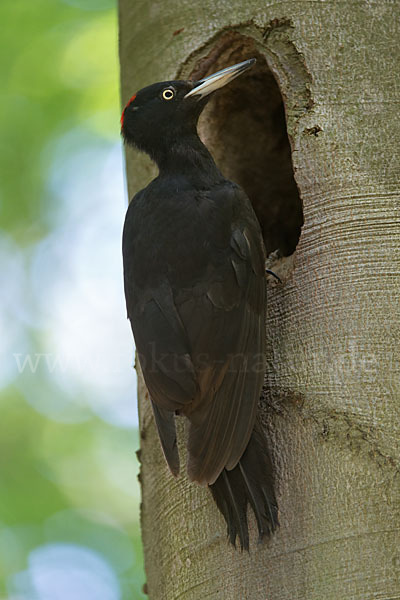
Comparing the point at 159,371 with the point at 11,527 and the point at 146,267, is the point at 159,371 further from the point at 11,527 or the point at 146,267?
the point at 11,527

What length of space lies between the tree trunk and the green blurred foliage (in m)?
2.76

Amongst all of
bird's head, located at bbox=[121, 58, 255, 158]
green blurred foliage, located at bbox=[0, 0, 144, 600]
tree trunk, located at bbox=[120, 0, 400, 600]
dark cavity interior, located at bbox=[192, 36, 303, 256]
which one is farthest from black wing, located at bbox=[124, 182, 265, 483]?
green blurred foliage, located at bbox=[0, 0, 144, 600]

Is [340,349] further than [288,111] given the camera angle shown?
No

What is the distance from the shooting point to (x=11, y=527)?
614 cm

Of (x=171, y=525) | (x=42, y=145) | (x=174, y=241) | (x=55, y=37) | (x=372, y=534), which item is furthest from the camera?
(x=42, y=145)

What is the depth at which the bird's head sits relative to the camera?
3.35m

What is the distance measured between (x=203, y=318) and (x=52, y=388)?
13.7 feet

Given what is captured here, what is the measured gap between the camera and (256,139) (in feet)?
13.8

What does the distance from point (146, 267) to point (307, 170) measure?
654mm

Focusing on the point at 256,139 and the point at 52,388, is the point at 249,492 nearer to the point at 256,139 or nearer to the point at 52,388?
the point at 256,139

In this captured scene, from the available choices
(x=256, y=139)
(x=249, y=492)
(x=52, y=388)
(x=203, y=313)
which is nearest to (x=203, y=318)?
(x=203, y=313)

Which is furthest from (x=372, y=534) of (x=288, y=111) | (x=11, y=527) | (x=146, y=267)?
(x=11, y=527)

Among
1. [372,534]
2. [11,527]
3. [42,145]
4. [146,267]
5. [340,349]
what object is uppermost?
[42,145]

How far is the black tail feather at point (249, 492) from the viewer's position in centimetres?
242
